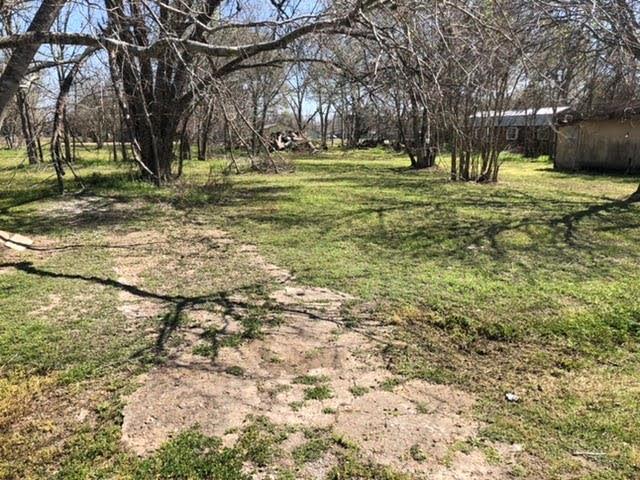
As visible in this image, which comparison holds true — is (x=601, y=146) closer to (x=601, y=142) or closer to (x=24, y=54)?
(x=601, y=142)

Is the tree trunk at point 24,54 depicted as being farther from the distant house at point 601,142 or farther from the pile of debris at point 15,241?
the distant house at point 601,142

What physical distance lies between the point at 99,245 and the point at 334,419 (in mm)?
4594

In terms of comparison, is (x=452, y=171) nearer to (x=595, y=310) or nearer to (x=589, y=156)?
(x=589, y=156)

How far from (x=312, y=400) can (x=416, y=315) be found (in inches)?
57.2

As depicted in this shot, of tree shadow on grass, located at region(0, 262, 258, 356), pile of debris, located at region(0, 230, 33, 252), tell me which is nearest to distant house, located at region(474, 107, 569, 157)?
pile of debris, located at region(0, 230, 33, 252)

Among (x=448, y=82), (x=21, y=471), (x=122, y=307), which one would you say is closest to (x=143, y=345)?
(x=122, y=307)

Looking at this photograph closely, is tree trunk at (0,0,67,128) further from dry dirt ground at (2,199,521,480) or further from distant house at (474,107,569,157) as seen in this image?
distant house at (474,107,569,157)

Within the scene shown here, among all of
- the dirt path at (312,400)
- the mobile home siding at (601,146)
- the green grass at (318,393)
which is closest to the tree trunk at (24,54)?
the dirt path at (312,400)

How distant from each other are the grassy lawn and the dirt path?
0.12 meters

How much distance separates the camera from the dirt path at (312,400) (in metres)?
2.30

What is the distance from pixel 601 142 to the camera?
1764 centimetres

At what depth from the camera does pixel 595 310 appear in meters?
4.06

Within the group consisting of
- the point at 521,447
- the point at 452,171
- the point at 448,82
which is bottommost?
the point at 521,447

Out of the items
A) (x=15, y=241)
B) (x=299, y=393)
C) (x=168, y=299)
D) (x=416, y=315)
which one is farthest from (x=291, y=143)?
(x=299, y=393)
